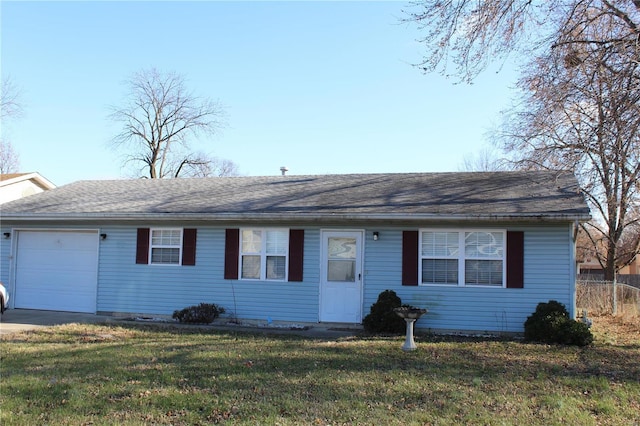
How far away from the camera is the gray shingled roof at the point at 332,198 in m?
10.6

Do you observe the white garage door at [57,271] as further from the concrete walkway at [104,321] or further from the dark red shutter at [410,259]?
the dark red shutter at [410,259]

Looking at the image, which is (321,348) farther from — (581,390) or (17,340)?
(17,340)

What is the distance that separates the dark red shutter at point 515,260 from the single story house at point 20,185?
22453mm

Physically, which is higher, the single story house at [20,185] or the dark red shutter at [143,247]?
the single story house at [20,185]

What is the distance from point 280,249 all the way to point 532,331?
555 centimetres

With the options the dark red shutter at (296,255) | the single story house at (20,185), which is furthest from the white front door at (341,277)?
the single story house at (20,185)

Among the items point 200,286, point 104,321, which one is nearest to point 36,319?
point 104,321

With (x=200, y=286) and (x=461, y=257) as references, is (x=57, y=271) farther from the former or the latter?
(x=461, y=257)

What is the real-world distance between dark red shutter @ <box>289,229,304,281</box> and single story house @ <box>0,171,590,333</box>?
32 millimetres

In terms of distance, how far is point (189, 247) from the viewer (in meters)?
12.3

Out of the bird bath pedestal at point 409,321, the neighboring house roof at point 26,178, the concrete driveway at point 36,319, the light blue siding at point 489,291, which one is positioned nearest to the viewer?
the bird bath pedestal at point 409,321

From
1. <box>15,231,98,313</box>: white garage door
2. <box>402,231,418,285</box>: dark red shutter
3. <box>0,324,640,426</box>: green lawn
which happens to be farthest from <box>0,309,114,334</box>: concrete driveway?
<box>402,231,418,285</box>: dark red shutter

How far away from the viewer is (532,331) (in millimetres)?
9781

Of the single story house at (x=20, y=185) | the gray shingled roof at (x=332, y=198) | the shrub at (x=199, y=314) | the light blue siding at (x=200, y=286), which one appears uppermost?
the single story house at (x=20, y=185)
